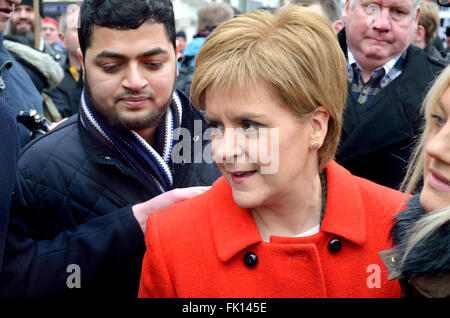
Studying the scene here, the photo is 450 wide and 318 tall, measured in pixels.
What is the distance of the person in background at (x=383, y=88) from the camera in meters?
2.95

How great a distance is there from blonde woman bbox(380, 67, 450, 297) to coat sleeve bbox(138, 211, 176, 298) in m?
0.74

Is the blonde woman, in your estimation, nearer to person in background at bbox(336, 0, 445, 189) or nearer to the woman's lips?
the woman's lips

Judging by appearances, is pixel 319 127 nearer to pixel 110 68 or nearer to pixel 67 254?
pixel 110 68

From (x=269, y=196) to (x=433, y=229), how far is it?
1.78ft

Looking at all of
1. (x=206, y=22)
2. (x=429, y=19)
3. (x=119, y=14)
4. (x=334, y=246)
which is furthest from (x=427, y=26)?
(x=334, y=246)

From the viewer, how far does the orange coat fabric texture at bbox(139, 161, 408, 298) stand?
1.77 meters

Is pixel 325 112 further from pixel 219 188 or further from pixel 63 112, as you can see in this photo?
pixel 63 112

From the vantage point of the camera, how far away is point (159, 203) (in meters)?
2.01

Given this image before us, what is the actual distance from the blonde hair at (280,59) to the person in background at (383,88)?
48.6 inches

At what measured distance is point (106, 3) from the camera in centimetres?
220

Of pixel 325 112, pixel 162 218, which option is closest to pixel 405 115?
pixel 325 112

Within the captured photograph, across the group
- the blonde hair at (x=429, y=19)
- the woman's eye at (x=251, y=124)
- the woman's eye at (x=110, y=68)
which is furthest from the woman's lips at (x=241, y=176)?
the blonde hair at (x=429, y=19)

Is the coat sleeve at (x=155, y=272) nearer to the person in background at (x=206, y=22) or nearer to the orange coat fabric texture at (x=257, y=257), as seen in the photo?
the orange coat fabric texture at (x=257, y=257)

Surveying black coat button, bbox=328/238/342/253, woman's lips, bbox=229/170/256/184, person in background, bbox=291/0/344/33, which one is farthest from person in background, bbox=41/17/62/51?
black coat button, bbox=328/238/342/253
